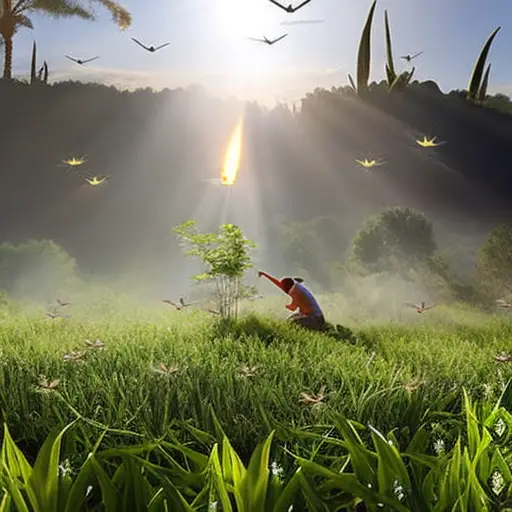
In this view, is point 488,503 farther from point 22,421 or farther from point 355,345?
point 355,345

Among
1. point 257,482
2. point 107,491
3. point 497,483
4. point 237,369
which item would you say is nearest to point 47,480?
point 107,491

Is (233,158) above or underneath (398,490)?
above

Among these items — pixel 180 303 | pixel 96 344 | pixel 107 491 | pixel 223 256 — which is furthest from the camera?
pixel 180 303

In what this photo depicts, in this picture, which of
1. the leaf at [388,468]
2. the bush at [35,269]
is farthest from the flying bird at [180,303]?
the leaf at [388,468]

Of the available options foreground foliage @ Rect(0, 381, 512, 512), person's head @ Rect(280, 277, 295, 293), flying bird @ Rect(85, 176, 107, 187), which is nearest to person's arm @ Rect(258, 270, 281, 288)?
person's head @ Rect(280, 277, 295, 293)

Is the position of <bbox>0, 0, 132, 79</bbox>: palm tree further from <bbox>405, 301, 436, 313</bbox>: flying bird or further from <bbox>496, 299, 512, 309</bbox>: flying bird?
<bbox>496, 299, 512, 309</bbox>: flying bird

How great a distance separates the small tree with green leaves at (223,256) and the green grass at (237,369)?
2.1 inches

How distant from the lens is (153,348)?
1.33 meters

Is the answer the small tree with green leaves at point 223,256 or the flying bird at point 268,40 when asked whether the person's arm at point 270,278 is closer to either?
the small tree with green leaves at point 223,256

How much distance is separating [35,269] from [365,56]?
874mm

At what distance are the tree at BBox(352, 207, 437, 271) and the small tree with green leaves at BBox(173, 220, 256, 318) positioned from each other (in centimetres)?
27

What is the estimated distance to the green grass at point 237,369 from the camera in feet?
3.28

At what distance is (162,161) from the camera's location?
1675 mm

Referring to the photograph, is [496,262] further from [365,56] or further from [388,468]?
[388,468]
